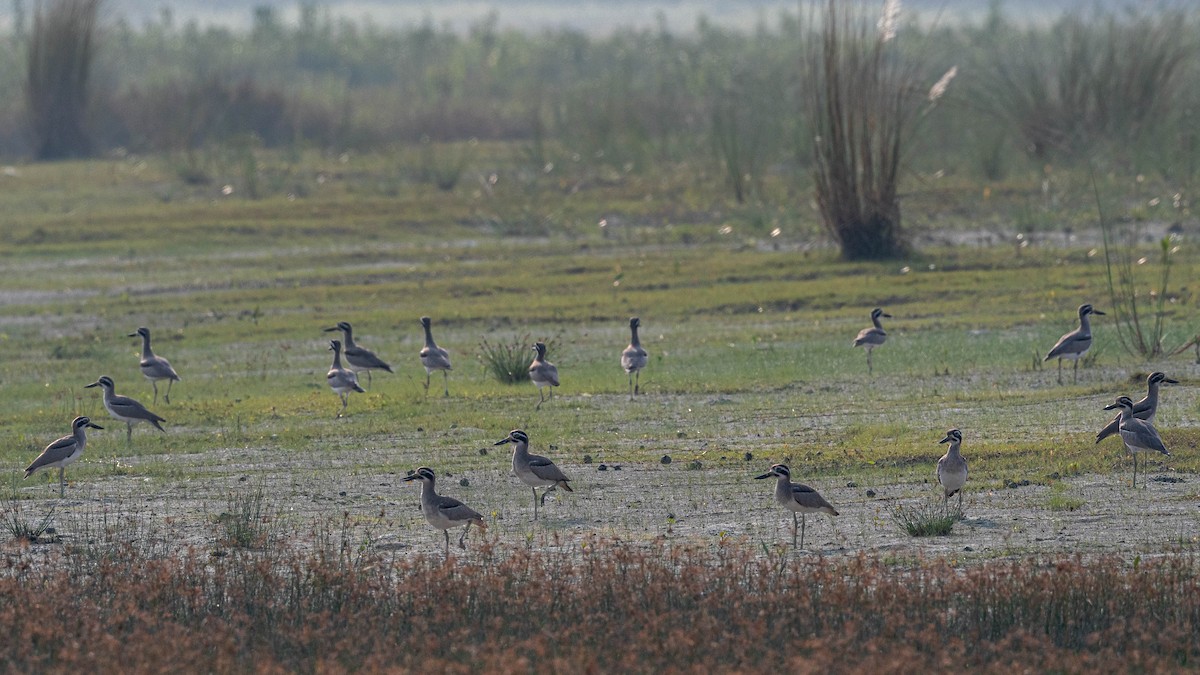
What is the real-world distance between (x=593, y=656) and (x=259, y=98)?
51358 millimetres

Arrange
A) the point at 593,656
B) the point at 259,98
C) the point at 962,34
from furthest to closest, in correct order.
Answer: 1. the point at 962,34
2. the point at 259,98
3. the point at 593,656

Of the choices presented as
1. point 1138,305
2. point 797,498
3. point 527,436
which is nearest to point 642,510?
point 797,498

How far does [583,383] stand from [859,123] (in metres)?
11.8

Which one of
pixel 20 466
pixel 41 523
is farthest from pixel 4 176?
pixel 41 523

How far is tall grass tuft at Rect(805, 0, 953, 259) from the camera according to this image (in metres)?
30.9

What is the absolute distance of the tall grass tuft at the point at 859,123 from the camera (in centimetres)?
3092

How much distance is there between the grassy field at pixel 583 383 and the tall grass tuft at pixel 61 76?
13.9 meters

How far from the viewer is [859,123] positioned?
103ft

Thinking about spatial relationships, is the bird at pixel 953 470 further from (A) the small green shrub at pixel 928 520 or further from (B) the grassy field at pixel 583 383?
(B) the grassy field at pixel 583 383

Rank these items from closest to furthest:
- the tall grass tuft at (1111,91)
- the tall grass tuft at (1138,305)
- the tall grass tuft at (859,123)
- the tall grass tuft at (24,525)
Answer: the tall grass tuft at (24,525)
the tall grass tuft at (1138,305)
the tall grass tuft at (859,123)
the tall grass tuft at (1111,91)

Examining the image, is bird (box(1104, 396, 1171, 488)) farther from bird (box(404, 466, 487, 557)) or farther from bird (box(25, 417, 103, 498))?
bird (box(25, 417, 103, 498))

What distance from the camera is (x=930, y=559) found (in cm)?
1223

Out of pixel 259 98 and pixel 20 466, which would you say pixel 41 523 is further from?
pixel 259 98

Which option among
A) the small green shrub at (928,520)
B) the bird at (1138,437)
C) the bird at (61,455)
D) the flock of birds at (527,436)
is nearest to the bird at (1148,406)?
the flock of birds at (527,436)
